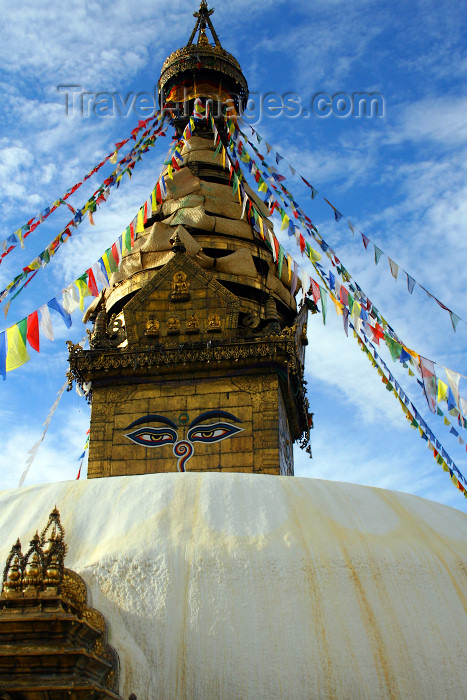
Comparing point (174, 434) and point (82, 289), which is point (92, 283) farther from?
point (174, 434)

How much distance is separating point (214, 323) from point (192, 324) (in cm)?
34

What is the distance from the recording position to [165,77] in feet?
51.3

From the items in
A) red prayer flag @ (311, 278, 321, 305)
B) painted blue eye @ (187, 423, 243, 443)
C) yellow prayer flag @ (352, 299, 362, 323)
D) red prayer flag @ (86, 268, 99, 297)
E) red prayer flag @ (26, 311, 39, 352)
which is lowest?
painted blue eye @ (187, 423, 243, 443)

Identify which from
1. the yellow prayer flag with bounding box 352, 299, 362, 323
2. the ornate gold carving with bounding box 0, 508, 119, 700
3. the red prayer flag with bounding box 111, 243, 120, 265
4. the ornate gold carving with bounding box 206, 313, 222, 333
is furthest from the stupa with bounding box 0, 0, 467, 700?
the red prayer flag with bounding box 111, 243, 120, 265

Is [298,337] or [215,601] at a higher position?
[298,337]

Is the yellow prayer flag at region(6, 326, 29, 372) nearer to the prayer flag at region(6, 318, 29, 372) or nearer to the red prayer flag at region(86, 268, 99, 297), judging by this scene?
the prayer flag at region(6, 318, 29, 372)

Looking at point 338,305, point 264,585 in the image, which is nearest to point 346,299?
point 338,305

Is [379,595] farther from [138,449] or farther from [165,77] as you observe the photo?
[165,77]

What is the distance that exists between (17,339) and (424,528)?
562cm

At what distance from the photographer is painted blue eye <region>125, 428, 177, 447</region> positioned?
10367mm

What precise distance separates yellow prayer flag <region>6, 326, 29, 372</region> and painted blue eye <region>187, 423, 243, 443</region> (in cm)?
256

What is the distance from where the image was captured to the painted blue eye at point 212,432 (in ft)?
33.8

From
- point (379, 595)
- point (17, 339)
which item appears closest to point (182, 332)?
point (17, 339)

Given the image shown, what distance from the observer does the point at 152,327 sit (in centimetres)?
1145
